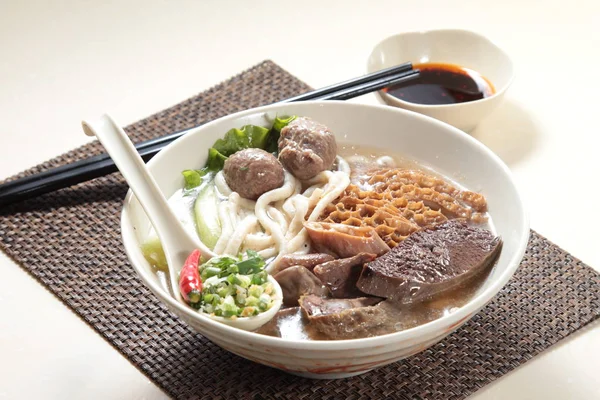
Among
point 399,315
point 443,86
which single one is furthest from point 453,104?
point 399,315

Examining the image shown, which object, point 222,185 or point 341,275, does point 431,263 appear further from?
point 222,185

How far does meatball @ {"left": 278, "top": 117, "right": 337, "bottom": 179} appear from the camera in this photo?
110 inches

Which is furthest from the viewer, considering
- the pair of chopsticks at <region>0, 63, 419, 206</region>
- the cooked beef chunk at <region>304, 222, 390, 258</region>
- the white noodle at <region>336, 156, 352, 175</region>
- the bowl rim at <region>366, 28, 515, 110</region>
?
the bowl rim at <region>366, 28, 515, 110</region>

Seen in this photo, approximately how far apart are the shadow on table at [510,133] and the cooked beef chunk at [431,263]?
3.59 feet

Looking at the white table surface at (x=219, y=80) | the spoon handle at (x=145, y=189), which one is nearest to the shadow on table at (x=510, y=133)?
the white table surface at (x=219, y=80)

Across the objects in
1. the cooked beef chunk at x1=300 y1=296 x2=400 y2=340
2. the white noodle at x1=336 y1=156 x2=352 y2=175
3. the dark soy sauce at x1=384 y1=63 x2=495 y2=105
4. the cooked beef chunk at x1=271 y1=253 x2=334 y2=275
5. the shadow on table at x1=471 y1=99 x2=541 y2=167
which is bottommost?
the shadow on table at x1=471 y1=99 x2=541 y2=167

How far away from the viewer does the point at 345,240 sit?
97.6 inches

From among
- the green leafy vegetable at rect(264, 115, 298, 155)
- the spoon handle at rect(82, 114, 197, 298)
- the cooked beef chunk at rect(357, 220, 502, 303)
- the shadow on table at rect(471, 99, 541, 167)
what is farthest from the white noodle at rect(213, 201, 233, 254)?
the shadow on table at rect(471, 99, 541, 167)

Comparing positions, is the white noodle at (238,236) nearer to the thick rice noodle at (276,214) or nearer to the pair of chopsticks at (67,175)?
the thick rice noodle at (276,214)

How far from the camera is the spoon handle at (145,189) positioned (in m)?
2.49

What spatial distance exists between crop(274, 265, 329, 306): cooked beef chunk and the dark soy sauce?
57.2 inches

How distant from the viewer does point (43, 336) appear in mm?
2693

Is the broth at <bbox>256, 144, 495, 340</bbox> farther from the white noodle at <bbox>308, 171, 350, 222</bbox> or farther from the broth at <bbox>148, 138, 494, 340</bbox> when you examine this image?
the white noodle at <bbox>308, 171, 350, 222</bbox>

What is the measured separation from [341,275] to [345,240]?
124mm
